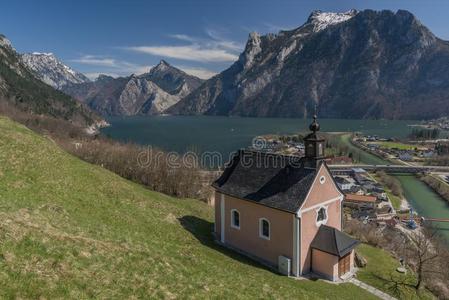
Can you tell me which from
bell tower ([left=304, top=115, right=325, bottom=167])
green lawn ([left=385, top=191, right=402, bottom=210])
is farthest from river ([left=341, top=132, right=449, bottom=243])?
bell tower ([left=304, top=115, right=325, bottom=167])

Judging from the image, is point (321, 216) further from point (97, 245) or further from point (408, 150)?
point (408, 150)

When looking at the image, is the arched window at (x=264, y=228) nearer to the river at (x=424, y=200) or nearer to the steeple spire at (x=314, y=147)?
the steeple spire at (x=314, y=147)

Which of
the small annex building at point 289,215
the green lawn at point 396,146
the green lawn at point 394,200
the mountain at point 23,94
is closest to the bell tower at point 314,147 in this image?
the small annex building at point 289,215

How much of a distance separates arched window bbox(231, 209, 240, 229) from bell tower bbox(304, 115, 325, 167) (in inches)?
299

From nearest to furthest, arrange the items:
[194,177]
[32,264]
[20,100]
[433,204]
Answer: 1. [32,264]
2. [194,177]
3. [433,204]
4. [20,100]

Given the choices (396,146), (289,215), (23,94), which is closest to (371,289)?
(289,215)

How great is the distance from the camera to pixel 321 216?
92.3 ft

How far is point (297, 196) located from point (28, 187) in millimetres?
18454

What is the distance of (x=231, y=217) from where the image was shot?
30.6 m

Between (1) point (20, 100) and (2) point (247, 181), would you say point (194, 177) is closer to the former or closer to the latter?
(2) point (247, 181)

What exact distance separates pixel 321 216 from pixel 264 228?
15.3ft

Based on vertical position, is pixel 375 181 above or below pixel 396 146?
below

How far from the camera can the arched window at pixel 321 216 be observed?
2757 centimetres

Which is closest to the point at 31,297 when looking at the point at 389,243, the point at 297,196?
the point at 297,196
